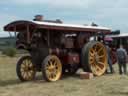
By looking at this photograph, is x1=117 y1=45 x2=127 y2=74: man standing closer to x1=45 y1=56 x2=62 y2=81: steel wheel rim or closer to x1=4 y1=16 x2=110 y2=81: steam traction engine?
x1=4 y1=16 x2=110 y2=81: steam traction engine

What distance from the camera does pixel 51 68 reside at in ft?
54.0

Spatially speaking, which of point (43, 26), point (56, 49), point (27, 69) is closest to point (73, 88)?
point (43, 26)

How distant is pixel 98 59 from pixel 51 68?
10.4 feet

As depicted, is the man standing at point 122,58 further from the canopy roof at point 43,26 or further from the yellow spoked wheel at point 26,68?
the yellow spoked wheel at point 26,68

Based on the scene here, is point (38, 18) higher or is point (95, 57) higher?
point (38, 18)

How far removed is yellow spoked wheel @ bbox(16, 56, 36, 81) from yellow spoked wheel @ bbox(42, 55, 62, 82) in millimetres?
986

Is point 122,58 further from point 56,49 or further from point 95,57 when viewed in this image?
point 56,49

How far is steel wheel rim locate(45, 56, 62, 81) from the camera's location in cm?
1634

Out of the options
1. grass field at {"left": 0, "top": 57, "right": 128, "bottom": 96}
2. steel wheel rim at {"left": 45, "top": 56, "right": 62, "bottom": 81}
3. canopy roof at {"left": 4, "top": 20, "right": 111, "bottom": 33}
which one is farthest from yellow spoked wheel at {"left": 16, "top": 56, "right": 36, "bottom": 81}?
canopy roof at {"left": 4, "top": 20, "right": 111, "bottom": 33}

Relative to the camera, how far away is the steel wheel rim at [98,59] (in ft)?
60.5

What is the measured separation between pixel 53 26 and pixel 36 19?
1059 mm

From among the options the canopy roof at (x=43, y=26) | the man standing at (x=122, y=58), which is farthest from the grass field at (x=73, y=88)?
the man standing at (x=122, y=58)

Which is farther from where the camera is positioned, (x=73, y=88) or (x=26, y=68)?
(x=26, y=68)

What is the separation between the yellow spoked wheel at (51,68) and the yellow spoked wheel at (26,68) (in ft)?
3.24
